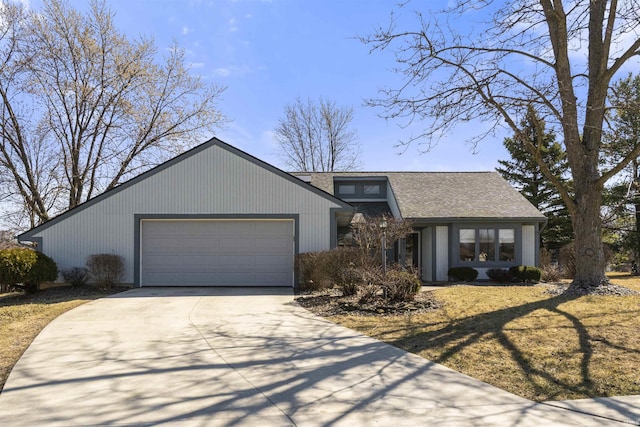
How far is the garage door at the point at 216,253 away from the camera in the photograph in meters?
14.5

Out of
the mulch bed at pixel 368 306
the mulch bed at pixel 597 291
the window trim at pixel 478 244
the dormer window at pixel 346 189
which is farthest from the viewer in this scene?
the dormer window at pixel 346 189

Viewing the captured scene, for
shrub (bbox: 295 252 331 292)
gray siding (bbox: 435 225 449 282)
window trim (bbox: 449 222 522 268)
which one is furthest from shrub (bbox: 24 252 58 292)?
window trim (bbox: 449 222 522 268)

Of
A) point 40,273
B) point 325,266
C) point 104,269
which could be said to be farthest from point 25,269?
point 325,266

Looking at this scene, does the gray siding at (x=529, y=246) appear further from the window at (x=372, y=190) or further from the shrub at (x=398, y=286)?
the shrub at (x=398, y=286)

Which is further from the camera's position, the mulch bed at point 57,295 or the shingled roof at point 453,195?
the shingled roof at point 453,195

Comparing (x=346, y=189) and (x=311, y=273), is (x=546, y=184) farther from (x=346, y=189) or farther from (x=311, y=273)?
(x=311, y=273)

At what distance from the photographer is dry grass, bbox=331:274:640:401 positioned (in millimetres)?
5074

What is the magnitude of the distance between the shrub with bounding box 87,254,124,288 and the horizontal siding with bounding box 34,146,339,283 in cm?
41

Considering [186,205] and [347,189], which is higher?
[347,189]

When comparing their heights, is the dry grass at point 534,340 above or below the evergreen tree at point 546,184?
below

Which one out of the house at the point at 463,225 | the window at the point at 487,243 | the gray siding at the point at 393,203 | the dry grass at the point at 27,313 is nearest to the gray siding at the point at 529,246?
the house at the point at 463,225

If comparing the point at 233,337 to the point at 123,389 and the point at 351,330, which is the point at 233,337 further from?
the point at 123,389

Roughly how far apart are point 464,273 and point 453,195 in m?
4.04

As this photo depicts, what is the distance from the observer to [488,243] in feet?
56.2
